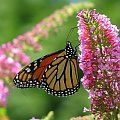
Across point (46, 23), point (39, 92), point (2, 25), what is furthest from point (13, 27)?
point (46, 23)

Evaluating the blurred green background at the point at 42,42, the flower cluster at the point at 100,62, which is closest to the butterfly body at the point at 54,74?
the flower cluster at the point at 100,62

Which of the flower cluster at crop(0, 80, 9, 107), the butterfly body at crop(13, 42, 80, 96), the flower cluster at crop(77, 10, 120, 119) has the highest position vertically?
the flower cluster at crop(0, 80, 9, 107)

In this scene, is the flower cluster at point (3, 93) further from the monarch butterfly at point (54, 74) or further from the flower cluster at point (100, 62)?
the flower cluster at point (100, 62)

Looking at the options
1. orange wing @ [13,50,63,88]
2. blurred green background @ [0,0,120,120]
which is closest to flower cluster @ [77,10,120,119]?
orange wing @ [13,50,63,88]

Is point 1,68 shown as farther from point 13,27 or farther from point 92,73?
point 13,27

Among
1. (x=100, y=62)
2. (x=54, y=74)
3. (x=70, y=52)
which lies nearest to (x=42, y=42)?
(x=54, y=74)

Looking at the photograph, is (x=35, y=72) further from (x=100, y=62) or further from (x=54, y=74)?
(x=100, y=62)

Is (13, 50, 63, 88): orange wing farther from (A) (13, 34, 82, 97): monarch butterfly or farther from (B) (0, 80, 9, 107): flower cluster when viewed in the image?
(B) (0, 80, 9, 107): flower cluster
